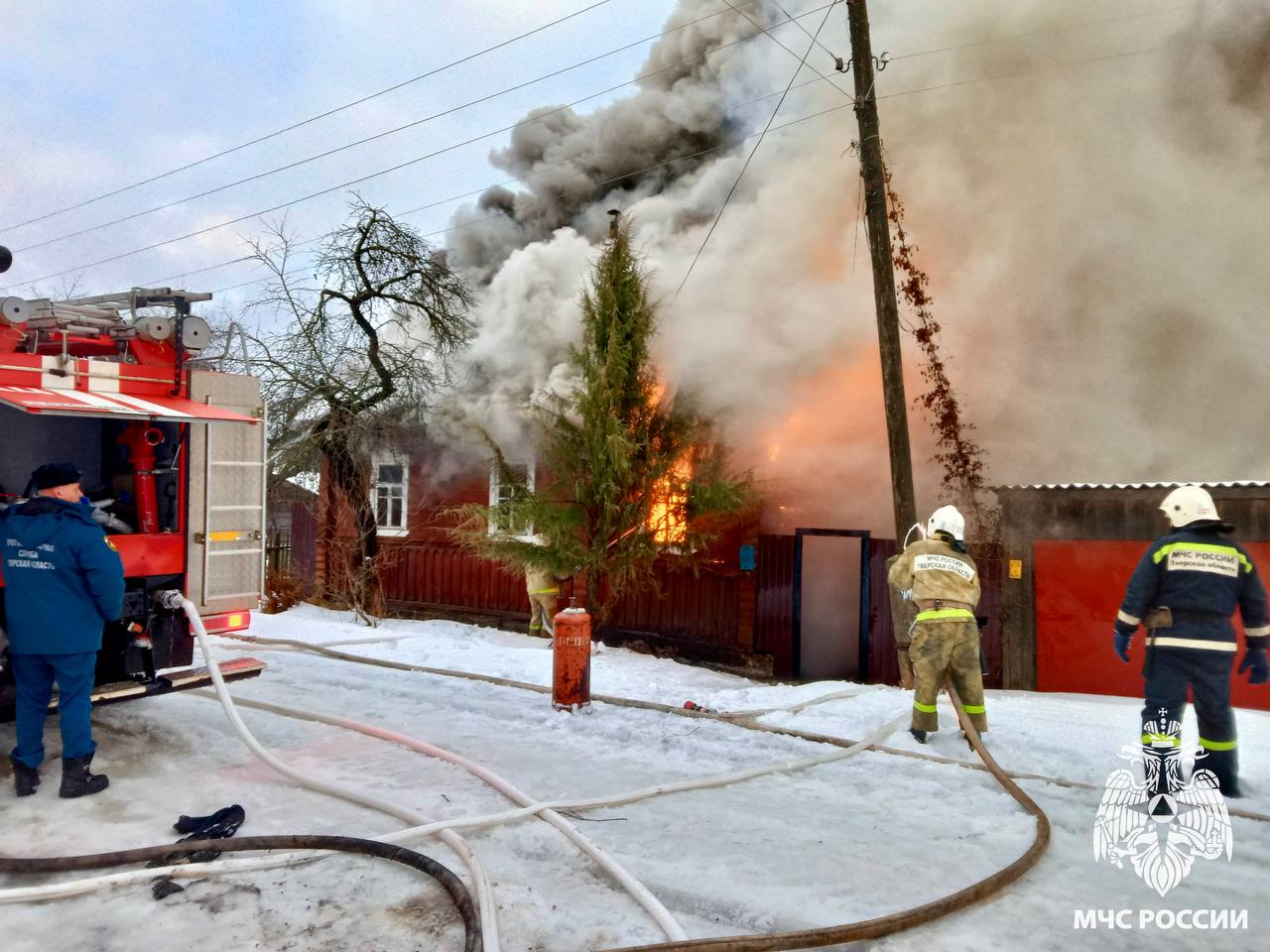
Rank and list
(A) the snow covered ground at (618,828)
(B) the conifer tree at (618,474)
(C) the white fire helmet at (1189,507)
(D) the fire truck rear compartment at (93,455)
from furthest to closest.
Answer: (B) the conifer tree at (618,474), (D) the fire truck rear compartment at (93,455), (C) the white fire helmet at (1189,507), (A) the snow covered ground at (618,828)

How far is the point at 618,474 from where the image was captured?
1070cm

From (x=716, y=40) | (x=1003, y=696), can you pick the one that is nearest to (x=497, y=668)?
(x=1003, y=696)

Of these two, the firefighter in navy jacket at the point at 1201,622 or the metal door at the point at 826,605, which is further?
the metal door at the point at 826,605

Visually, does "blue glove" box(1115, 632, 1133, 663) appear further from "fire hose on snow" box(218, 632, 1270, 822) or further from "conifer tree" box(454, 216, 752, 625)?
"conifer tree" box(454, 216, 752, 625)

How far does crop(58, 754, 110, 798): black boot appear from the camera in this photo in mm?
4137

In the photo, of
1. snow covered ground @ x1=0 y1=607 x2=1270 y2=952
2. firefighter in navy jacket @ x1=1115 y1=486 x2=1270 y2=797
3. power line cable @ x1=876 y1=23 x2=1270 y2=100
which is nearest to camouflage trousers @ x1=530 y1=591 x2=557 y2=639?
snow covered ground @ x1=0 y1=607 x2=1270 y2=952

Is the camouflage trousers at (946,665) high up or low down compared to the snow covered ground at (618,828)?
up

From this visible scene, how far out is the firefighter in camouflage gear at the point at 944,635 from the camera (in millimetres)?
5176

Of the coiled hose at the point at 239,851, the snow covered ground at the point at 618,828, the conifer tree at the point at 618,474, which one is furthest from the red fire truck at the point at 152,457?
the conifer tree at the point at 618,474

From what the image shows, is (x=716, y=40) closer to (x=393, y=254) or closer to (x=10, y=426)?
(x=393, y=254)

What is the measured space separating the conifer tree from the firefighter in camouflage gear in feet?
18.3

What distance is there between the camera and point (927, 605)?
5.30 metres

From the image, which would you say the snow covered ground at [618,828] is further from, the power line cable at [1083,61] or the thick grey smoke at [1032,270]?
the power line cable at [1083,61]

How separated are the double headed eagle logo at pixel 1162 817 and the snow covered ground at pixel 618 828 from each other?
81mm
